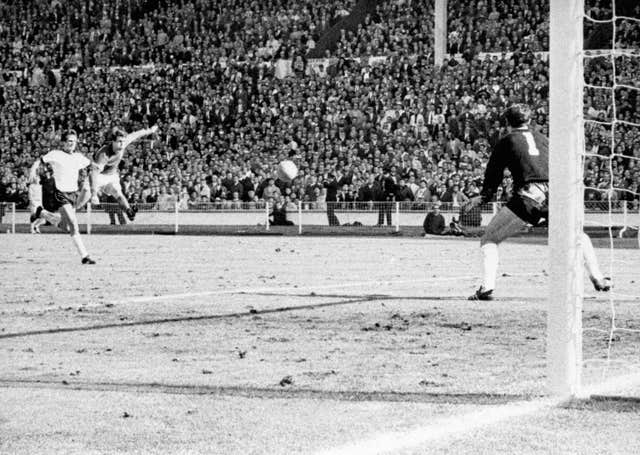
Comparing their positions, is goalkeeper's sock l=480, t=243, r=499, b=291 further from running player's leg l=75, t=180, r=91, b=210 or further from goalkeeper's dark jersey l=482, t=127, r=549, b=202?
running player's leg l=75, t=180, r=91, b=210

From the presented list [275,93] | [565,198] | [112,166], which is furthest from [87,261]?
[275,93]

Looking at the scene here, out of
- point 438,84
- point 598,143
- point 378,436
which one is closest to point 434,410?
point 378,436

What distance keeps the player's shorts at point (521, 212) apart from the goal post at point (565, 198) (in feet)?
17.9

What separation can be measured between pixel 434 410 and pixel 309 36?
3821 centimetres

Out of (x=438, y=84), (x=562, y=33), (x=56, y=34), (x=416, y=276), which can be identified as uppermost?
(x=56, y=34)

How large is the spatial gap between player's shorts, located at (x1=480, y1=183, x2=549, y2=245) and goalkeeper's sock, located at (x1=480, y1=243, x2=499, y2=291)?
0.25 feet

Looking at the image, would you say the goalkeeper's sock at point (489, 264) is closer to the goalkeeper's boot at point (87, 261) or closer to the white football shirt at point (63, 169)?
the goalkeeper's boot at point (87, 261)

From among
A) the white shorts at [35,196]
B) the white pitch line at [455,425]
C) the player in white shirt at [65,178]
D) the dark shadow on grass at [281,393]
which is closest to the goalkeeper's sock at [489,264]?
the white pitch line at [455,425]

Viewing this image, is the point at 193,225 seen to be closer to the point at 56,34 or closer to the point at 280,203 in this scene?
the point at 280,203

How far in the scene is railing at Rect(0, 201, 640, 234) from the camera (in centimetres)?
3194

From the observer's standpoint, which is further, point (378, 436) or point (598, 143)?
point (598, 143)

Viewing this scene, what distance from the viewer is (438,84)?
3609 cm

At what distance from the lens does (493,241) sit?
11.5m

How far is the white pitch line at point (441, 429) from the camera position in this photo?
459 centimetres
